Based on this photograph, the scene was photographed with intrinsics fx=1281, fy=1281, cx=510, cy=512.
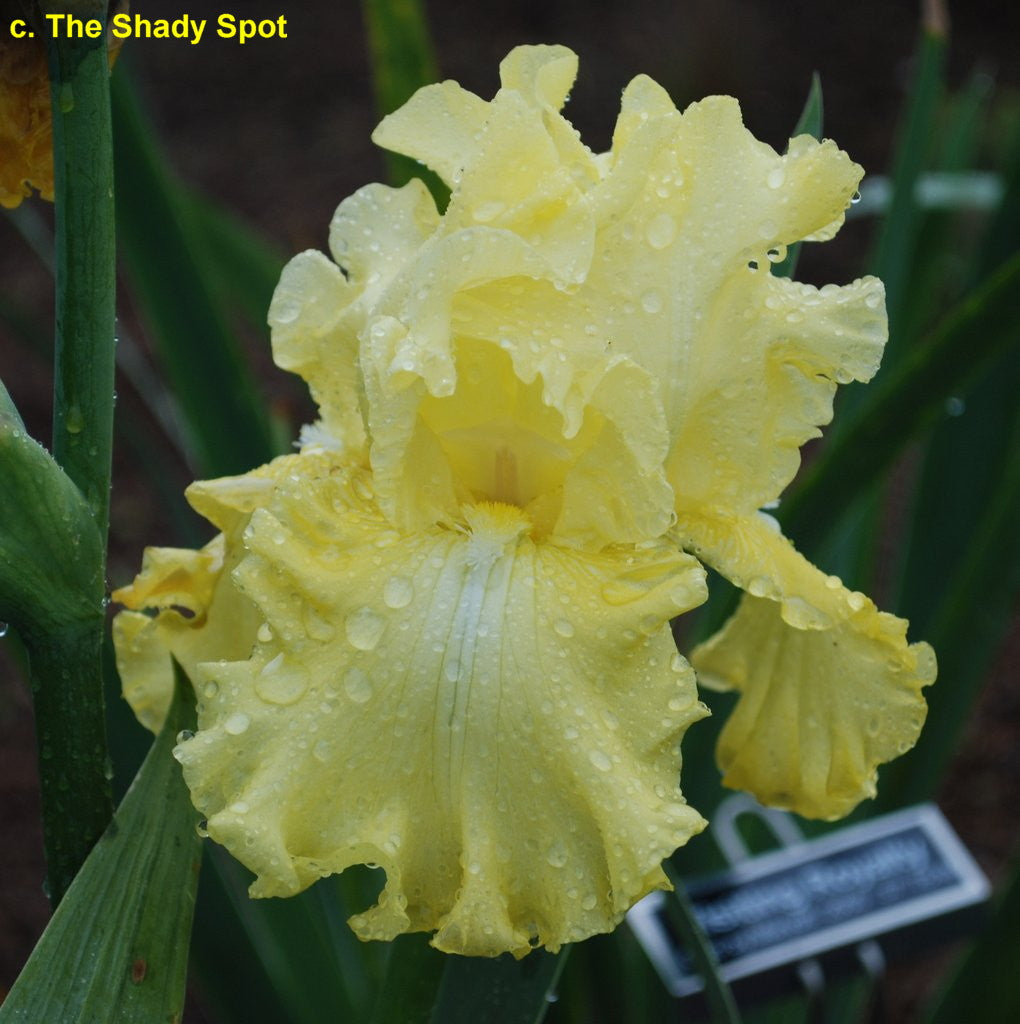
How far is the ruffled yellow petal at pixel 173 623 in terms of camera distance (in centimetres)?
82

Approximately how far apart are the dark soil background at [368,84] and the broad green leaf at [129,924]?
221 centimetres

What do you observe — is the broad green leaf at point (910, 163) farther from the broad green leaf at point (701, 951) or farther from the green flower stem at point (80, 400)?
the green flower stem at point (80, 400)

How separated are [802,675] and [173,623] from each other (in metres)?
0.41

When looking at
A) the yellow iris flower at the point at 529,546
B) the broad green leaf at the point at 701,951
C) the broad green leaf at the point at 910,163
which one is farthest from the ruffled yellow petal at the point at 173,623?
the broad green leaf at the point at 910,163

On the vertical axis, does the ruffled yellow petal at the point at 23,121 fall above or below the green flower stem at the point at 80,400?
above

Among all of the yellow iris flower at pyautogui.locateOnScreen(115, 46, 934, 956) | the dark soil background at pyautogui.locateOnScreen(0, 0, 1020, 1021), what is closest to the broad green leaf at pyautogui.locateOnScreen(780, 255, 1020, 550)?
the yellow iris flower at pyautogui.locateOnScreen(115, 46, 934, 956)

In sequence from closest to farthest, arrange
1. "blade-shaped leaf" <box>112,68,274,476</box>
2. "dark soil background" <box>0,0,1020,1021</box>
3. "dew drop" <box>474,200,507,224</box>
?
"dew drop" <box>474,200,507,224</box> < "blade-shaped leaf" <box>112,68,274,476</box> < "dark soil background" <box>0,0,1020,1021</box>

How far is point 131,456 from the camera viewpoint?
3.24 meters

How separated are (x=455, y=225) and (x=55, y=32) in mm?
233

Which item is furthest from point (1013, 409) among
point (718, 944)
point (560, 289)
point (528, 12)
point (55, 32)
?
point (528, 12)

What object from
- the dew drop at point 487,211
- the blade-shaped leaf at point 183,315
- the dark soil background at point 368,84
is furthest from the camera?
the dark soil background at point 368,84

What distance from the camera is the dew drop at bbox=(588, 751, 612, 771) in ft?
2.09

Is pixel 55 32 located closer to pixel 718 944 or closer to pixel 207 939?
pixel 207 939

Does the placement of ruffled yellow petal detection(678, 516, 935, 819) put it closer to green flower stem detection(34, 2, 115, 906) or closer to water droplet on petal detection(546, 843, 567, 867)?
water droplet on petal detection(546, 843, 567, 867)
